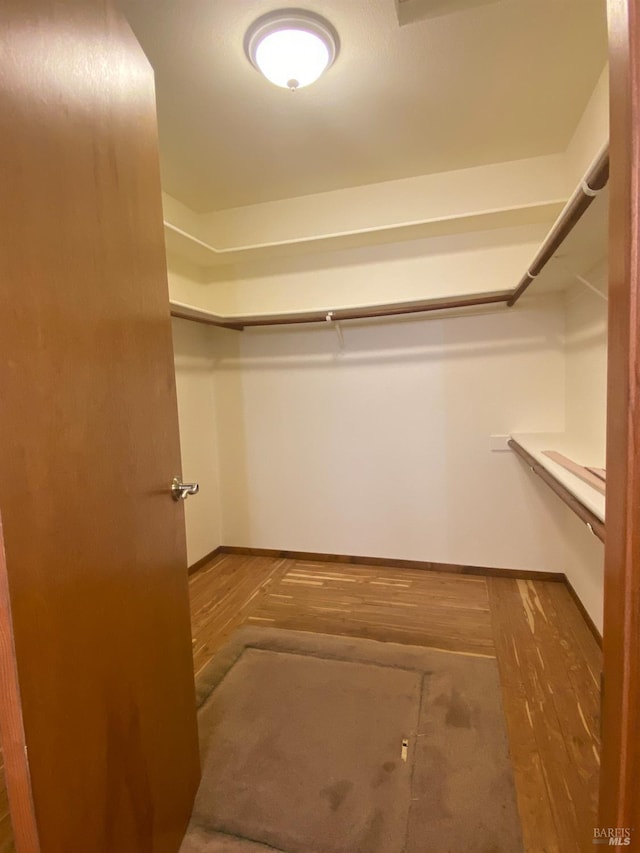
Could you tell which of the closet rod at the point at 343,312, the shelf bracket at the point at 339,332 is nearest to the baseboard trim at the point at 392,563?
the shelf bracket at the point at 339,332

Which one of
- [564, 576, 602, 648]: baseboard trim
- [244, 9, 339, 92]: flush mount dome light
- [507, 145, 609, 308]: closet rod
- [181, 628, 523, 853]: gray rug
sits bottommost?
[181, 628, 523, 853]: gray rug

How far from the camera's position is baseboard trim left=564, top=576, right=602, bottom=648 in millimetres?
2096

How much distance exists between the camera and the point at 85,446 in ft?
2.83

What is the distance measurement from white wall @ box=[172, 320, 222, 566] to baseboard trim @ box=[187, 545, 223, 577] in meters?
0.03

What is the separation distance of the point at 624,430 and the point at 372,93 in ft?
6.77

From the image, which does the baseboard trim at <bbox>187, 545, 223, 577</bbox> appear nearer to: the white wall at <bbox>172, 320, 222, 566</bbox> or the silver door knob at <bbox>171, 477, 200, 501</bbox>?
the white wall at <bbox>172, 320, 222, 566</bbox>

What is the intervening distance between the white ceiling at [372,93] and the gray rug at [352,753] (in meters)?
2.61

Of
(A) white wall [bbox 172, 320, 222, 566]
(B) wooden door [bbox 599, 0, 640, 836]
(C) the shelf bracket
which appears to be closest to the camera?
→ (B) wooden door [bbox 599, 0, 640, 836]

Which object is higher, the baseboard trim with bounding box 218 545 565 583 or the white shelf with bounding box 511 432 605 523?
the white shelf with bounding box 511 432 605 523

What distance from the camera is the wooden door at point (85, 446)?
27.2 inches

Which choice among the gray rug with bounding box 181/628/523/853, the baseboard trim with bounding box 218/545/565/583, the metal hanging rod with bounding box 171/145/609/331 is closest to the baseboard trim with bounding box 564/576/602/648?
the baseboard trim with bounding box 218/545/565/583

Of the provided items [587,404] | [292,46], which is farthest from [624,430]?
[587,404]

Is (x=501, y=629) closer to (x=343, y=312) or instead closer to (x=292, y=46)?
(x=343, y=312)

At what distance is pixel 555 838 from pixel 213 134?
310cm
